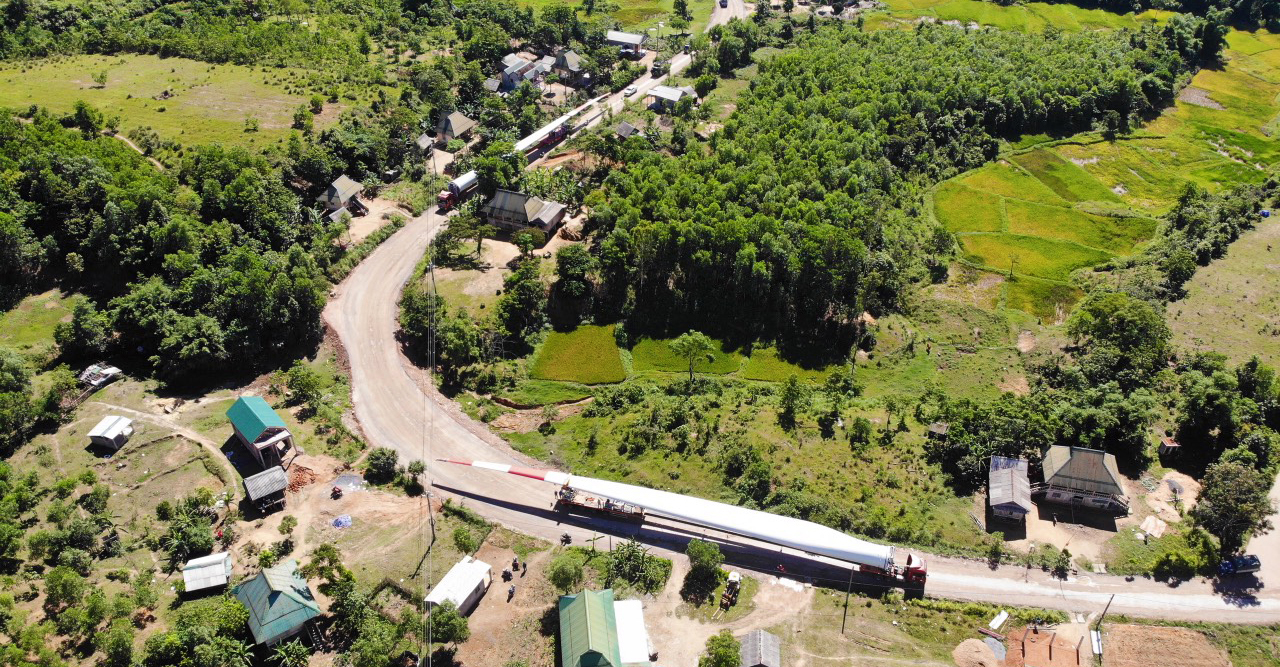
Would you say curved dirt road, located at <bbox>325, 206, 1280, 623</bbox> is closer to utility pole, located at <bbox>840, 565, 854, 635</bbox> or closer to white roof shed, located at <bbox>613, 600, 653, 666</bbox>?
utility pole, located at <bbox>840, 565, 854, 635</bbox>

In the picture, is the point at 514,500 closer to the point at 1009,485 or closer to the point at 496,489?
the point at 496,489

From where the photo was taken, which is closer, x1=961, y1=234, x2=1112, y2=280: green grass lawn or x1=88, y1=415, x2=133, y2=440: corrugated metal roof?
x1=88, y1=415, x2=133, y2=440: corrugated metal roof

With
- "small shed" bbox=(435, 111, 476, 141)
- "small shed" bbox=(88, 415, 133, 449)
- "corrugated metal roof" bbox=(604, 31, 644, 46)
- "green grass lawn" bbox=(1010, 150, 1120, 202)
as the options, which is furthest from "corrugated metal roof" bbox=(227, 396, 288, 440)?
"green grass lawn" bbox=(1010, 150, 1120, 202)

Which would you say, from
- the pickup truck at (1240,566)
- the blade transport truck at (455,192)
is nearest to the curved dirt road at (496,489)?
the pickup truck at (1240,566)

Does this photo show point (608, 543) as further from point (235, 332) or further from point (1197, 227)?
point (1197, 227)

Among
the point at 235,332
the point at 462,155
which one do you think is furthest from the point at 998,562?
the point at 462,155

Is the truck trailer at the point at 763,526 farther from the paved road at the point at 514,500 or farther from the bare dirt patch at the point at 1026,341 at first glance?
the bare dirt patch at the point at 1026,341

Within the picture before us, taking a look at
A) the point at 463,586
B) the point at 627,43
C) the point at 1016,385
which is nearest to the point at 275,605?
the point at 463,586
